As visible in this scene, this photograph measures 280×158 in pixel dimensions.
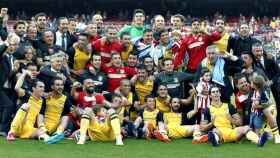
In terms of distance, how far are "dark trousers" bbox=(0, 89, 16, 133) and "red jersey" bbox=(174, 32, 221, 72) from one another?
3.00 m

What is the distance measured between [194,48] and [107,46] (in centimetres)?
156

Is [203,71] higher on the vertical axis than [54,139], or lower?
higher

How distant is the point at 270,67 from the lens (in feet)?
36.9

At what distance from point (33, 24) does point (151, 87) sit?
2393 millimetres

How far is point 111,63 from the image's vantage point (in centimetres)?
1123

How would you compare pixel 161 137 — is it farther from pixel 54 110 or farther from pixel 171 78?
pixel 54 110

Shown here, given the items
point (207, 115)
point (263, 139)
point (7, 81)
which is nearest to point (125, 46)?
point (207, 115)

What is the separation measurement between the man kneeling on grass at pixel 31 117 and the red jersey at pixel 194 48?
8.48ft

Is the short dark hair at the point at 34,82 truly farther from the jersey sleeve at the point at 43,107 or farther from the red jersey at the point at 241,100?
the red jersey at the point at 241,100

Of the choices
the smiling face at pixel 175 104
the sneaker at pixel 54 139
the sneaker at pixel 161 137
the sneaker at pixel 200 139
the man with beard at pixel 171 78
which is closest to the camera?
the sneaker at pixel 54 139

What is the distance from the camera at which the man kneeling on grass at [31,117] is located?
33.3ft

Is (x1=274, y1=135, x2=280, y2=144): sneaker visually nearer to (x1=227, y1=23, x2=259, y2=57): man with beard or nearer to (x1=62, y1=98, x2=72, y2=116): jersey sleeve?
(x1=227, y1=23, x2=259, y2=57): man with beard

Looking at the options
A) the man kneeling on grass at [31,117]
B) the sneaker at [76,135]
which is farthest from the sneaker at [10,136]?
the sneaker at [76,135]

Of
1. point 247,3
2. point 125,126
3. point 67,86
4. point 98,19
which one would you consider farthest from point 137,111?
point 247,3
